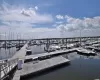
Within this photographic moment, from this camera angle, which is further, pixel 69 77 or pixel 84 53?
pixel 84 53

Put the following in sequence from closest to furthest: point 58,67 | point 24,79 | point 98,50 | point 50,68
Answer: point 24,79
point 50,68
point 58,67
point 98,50

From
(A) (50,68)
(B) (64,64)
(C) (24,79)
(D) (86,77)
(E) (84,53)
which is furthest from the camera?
(E) (84,53)

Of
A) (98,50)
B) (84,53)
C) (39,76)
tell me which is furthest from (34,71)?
(98,50)

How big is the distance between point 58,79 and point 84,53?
35.2 metres

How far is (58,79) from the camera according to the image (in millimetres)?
25766

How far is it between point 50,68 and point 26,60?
9.60 metres

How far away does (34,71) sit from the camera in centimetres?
2712

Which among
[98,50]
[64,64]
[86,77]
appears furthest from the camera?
[98,50]

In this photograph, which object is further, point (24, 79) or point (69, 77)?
point (69, 77)

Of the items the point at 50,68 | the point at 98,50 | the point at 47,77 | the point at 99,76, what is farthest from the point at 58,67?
the point at 98,50

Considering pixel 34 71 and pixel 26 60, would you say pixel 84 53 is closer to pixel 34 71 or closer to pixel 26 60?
pixel 26 60

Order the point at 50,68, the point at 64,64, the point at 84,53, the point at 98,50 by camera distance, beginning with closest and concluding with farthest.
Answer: the point at 50,68 → the point at 64,64 → the point at 84,53 → the point at 98,50

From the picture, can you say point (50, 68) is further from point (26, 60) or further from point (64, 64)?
point (26, 60)

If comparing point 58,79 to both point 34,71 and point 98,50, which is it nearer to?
point 34,71
